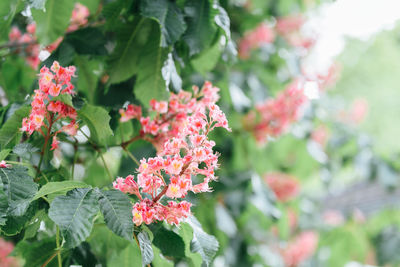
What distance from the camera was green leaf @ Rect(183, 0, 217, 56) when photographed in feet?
4.05

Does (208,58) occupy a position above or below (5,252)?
above

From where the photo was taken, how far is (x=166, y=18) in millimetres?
1195

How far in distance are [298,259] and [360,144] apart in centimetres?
117

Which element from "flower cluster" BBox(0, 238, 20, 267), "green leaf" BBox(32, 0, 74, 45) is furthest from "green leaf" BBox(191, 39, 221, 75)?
"flower cluster" BBox(0, 238, 20, 267)

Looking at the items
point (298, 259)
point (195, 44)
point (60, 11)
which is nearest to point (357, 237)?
point (298, 259)

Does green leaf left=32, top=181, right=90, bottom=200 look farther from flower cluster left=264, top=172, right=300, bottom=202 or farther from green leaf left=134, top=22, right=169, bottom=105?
flower cluster left=264, top=172, right=300, bottom=202

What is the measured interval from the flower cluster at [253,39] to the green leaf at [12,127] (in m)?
2.08

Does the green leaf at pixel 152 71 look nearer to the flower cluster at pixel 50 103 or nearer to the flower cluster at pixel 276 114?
the flower cluster at pixel 50 103

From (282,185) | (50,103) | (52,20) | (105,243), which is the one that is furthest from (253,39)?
(50,103)

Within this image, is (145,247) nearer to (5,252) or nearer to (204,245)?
(204,245)

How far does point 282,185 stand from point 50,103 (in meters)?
2.49

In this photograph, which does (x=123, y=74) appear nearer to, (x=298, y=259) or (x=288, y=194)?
(x=288, y=194)

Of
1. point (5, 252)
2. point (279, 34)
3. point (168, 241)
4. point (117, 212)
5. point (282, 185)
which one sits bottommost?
point (282, 185)

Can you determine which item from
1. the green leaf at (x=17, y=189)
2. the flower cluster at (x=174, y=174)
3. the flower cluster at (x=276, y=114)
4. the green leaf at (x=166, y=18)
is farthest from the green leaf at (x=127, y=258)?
the flower cluster at (x=276, y=114)
